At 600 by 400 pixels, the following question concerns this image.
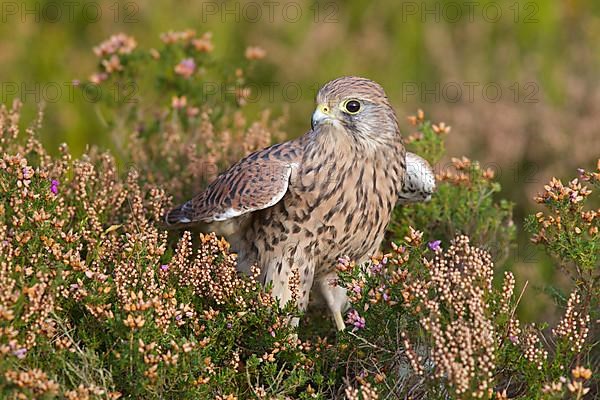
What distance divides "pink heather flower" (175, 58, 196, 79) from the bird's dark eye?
1.60 metres

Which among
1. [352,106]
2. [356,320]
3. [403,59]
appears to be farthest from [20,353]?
[403,59]

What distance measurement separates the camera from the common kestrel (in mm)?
4090

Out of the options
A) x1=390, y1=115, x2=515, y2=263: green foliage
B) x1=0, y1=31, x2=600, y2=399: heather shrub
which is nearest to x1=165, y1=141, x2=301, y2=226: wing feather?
x1=0, y1=31, x2=600, y2=399: heather shrub

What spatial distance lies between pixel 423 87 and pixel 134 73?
3.18 metres

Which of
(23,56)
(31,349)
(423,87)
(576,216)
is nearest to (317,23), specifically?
(423,87)

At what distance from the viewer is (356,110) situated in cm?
410

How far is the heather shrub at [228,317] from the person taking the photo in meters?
3.12

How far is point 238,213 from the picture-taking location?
13.6ft

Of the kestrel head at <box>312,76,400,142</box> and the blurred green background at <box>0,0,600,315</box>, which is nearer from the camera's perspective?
the kestrel head at <box>312,76,400,142</box>

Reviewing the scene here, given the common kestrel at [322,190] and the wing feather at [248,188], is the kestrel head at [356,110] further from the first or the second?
the wing feather at [248,188]

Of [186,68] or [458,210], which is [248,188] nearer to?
[458,210]

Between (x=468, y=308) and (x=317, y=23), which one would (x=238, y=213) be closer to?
(x=468, y=308)

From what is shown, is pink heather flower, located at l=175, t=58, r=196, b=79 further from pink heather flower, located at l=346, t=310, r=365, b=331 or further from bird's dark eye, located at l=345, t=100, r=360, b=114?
pink heather flower, located at l=346, t=310, r=365, b=331
